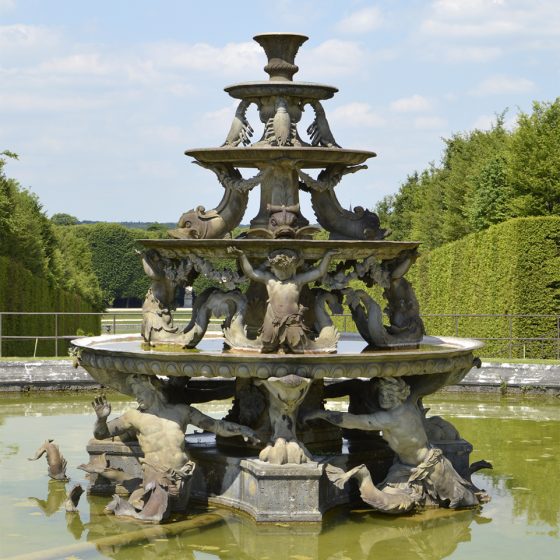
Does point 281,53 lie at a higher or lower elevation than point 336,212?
higher

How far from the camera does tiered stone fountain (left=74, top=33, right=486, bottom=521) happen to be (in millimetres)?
10594

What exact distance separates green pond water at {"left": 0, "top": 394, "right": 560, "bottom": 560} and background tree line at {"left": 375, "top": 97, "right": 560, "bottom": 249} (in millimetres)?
18840

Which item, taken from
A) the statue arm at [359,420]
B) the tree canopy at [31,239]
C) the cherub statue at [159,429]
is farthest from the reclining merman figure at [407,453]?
the tree canopy at [31,239]

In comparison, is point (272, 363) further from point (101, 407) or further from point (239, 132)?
point (239, 132)

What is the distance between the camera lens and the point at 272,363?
10523 mm

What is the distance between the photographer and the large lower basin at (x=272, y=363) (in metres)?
10.5

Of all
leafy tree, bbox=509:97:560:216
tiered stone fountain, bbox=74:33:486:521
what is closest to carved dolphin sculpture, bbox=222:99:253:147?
tiered stone fountain, bbox=74:33:486:521

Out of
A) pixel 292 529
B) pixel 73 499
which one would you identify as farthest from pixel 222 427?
pixel 73 499

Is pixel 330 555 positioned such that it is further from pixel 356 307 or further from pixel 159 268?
pixel 159 268

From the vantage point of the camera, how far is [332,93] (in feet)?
40.2

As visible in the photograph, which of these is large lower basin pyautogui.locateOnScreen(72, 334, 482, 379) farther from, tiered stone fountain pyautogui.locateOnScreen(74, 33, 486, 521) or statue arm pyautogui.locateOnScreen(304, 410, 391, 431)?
statue arm pyautogui.locateOnScreen(304, 410, 391, 431)

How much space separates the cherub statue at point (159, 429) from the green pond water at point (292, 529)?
0.41m

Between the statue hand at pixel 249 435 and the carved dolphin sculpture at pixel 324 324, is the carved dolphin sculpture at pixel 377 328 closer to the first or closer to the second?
the carved dolphin sculpture at pixel 324 324

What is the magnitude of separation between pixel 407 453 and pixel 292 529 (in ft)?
4.37
